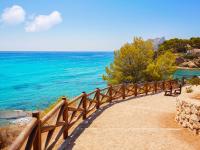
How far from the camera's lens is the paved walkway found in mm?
7621

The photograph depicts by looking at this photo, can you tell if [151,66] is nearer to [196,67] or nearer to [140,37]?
[140,37]

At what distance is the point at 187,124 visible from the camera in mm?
9578

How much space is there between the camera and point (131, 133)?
29.4ft

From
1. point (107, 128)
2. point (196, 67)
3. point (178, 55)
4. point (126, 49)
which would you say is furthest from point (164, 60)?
point (178, 55)

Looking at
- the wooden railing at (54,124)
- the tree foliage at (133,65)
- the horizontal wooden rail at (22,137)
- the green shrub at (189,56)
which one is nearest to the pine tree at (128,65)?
the tree foliage at (133,65)

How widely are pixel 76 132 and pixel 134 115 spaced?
433cm

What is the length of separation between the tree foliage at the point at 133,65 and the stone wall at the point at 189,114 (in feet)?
56.6

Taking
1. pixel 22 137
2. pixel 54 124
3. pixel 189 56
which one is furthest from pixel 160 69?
pixel 189 56

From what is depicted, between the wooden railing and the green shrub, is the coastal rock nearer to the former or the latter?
the wooden railing

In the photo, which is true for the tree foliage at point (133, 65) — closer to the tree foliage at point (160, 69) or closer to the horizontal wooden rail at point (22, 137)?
the tree foliage at point (160, 69)

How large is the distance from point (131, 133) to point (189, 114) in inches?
103

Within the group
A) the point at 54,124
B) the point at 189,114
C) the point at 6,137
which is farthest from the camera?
the point at 6,137

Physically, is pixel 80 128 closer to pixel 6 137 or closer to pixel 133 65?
pixel 6 137

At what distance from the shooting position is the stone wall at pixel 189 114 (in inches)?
346
